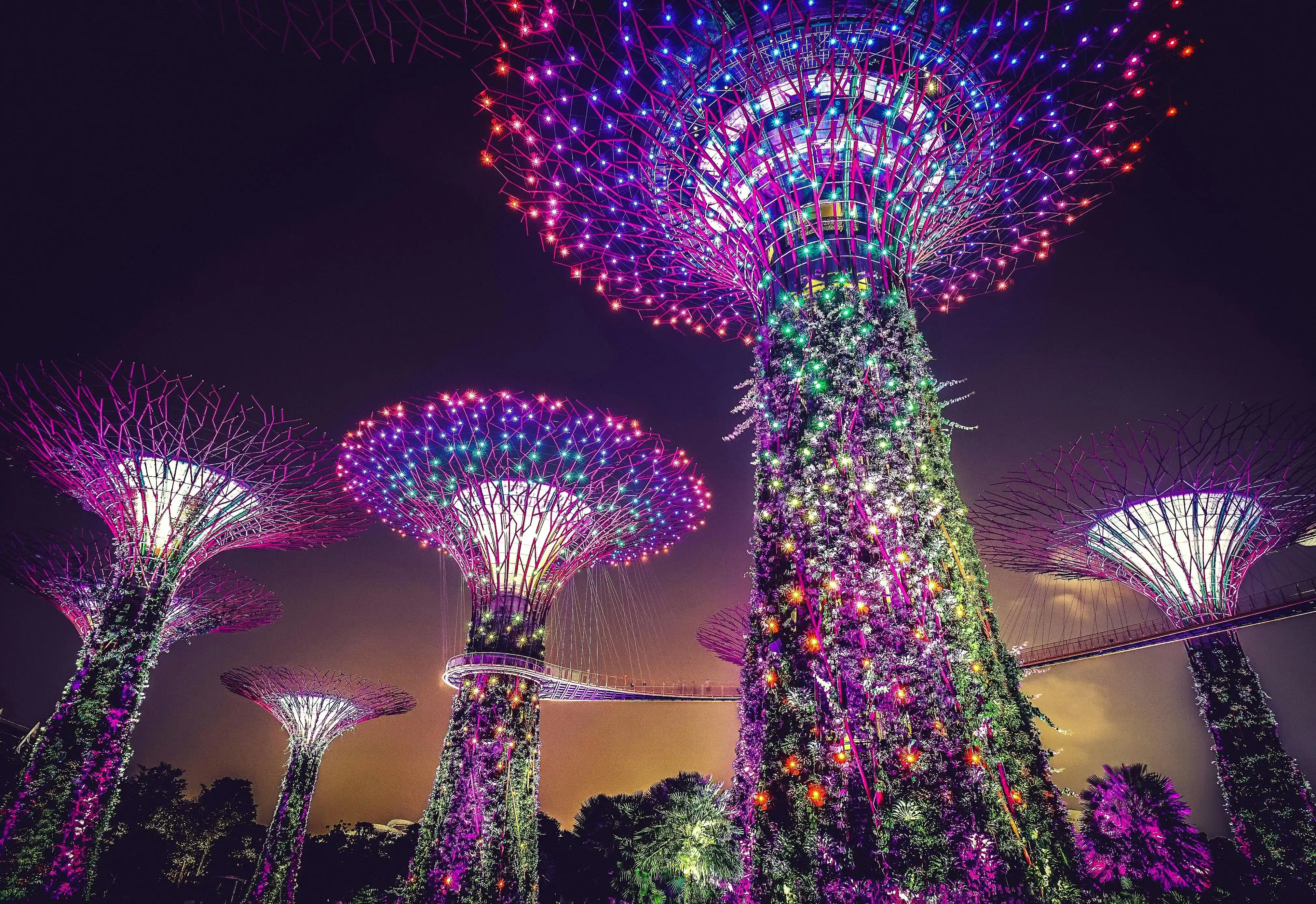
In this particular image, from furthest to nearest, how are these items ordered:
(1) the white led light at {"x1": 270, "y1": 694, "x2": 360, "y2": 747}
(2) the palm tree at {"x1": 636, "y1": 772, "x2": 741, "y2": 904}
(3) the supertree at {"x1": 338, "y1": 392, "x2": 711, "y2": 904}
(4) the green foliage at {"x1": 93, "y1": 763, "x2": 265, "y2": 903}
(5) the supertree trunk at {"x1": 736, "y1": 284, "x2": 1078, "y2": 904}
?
(4) the green foliage at {"x1": 93, "y1": 763, "x2": 265, "y2": 903}, (1) the white led light at {"x1": 270, "y1": 694, "x2": 360, "y2": 747}, (2) the palm tree at {"x1": 636, "y1": 772, "x2": 741, "y2": 904}, (3) the supertree at {"x1": 338, "y1": 392, "x2": 711, "y2": 904}, (5) the supertree trunk at {"x1": 736, "y1": 284, "x2": 1078, "y2": 904}

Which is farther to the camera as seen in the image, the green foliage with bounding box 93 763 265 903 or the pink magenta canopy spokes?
the green foliage with bounding box 93 763 265 903

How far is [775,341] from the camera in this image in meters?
8.91

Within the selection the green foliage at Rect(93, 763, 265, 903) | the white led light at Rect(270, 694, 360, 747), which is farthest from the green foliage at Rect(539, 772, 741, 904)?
the green foliage at Rect(93, 763, 265, 903)

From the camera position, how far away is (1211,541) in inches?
724

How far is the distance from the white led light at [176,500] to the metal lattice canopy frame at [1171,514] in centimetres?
2288

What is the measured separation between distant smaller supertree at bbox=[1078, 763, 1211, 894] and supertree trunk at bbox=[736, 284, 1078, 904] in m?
12.9

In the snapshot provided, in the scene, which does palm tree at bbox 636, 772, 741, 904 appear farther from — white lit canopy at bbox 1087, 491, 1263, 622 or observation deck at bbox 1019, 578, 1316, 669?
white lit canopy at bbox 1087, 491, 1263, 622

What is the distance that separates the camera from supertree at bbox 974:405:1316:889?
15.5 metres

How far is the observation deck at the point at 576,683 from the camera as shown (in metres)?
A: 15.1

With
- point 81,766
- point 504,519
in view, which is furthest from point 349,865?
point 504,519

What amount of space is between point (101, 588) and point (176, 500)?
4.52m

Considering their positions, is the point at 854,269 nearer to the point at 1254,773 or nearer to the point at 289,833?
the point at 1254,773

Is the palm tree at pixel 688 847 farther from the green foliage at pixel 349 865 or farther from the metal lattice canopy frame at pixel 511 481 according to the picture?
the green foliage at pixel 349 865

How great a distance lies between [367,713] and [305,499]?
14137 millimetres
